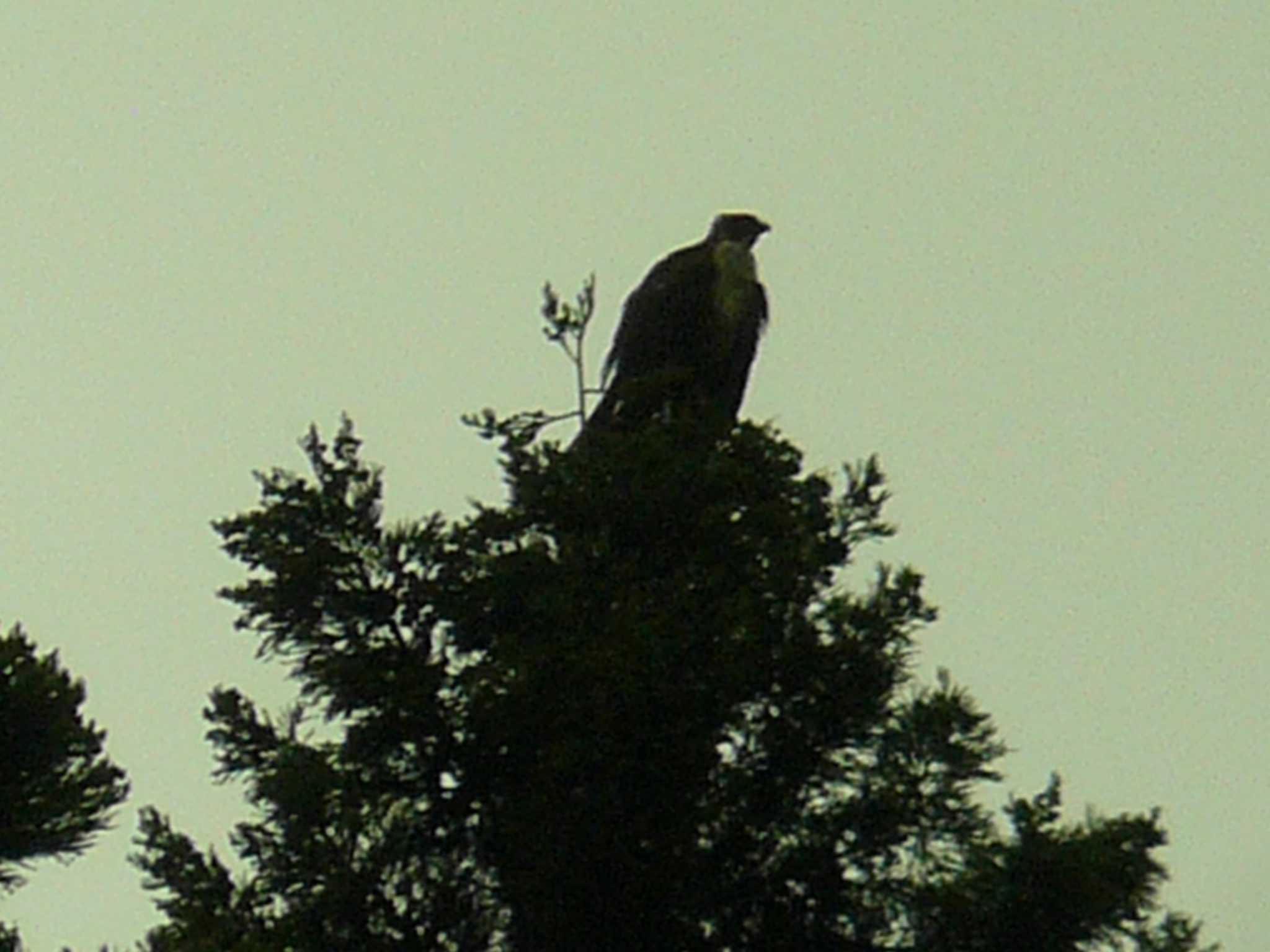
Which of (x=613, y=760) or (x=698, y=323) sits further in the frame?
(x=698, y=323)

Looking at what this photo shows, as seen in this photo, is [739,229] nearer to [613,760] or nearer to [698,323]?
[698,323]

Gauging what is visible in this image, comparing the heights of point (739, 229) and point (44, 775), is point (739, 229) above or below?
above

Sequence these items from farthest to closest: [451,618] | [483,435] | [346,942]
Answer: [483,435] → [451,618] → [346,942]

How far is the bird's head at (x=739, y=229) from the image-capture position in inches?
704

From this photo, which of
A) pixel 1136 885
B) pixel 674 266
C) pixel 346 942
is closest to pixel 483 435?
pixel 346 942

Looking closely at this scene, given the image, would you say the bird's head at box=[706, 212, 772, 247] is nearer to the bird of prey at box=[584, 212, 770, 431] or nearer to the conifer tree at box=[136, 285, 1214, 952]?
the bird of prey at box=[584, 212, 770, 431]

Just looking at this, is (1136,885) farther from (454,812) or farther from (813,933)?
(454,812)

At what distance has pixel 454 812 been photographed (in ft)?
29.3

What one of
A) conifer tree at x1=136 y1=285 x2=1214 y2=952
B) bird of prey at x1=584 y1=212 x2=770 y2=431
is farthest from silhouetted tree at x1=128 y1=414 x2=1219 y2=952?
bird of prey at x1=584 y1=212 x2=770 y2=431

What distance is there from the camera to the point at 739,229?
59.3ft

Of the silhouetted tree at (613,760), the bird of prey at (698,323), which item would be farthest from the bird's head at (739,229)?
the silhouetted tree at (613,760)

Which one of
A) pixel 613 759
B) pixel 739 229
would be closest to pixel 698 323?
pixel 739 229

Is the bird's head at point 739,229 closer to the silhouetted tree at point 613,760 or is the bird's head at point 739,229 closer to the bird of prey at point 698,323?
the bird of prey at point 698,323

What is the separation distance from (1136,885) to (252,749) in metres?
3.11
